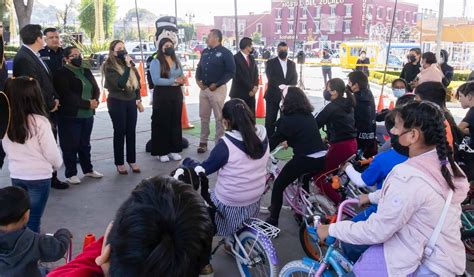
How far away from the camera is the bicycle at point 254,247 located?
9.66ft

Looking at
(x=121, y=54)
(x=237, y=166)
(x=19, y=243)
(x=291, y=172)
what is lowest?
(x=291, y=172)

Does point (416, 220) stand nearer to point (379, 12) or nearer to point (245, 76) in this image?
point (245, 76)

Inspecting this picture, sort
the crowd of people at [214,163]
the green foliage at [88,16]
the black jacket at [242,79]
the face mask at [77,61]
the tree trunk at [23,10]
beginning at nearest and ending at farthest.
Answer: the crowd of people at [214,163] < the face mask at [77,61] < the black jacket at [242,79] < the tree trunk at [23,10] < the green foliage at [88,16]

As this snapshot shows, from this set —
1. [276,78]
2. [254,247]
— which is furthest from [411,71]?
[254,247]

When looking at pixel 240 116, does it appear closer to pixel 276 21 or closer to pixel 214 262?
pixel 214 262

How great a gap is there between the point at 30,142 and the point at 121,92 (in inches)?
86.2

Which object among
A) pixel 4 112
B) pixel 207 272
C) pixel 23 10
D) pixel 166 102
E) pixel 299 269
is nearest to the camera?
pixel 299 269

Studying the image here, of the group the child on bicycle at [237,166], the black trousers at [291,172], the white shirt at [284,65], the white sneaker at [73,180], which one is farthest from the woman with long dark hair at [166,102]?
the child on bicycle at [237,166]

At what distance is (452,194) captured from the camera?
6.40 feet

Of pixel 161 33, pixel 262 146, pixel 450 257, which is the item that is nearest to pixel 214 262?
pixel 262 146

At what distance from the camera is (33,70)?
15.3 ft

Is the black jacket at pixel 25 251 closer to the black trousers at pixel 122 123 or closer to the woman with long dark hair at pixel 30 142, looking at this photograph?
the woman with long dark hair at pixel 30 142

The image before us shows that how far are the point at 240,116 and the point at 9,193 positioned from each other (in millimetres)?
1514

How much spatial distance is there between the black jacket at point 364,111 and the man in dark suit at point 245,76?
2423 millimetres
